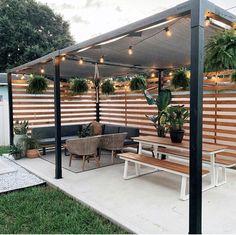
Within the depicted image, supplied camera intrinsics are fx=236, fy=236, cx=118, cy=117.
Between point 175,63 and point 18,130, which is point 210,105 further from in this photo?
point 18,130

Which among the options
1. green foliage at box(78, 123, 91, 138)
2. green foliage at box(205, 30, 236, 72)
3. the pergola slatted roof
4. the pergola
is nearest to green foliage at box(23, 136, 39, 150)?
the pergola

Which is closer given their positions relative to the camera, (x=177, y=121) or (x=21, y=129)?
(x=177, y=121)

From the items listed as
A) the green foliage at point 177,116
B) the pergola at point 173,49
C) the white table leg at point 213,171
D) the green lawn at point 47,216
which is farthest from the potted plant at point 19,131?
the white table leg at point 213,171

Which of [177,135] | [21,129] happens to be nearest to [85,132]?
[21,129]

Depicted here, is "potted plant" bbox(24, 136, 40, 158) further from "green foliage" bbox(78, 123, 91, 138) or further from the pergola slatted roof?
the pergola slatted roof

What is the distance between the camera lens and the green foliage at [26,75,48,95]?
23.8ft

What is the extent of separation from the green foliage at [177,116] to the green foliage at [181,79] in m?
2.03

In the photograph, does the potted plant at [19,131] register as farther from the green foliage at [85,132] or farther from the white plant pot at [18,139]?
the green foliage at [85,132]

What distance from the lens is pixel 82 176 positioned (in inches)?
193

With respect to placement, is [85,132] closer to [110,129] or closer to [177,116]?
[110,129]

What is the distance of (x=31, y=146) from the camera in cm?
678

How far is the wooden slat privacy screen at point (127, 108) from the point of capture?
5.60 meters

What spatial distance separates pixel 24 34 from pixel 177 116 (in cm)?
1548

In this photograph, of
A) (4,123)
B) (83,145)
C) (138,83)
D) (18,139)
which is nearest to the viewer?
(83,145)
